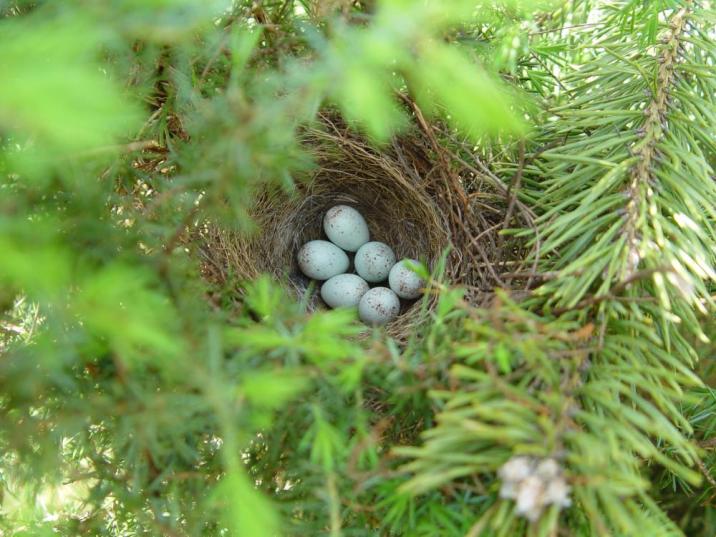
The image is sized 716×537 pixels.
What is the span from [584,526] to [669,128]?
45 centimetres

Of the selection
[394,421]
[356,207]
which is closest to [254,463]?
[394,421]

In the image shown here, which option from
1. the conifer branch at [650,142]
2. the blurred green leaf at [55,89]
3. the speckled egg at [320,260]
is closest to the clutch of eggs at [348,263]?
the speckled egg at [320,260]

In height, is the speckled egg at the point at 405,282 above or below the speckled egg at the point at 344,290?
above

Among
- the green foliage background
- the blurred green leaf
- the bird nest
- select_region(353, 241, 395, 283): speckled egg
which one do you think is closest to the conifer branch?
the green foliage background

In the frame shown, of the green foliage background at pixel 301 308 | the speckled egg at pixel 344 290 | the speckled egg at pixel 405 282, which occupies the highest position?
the green foliage background at pixel 301 308

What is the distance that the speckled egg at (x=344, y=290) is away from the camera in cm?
119

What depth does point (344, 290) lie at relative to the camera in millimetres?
1190

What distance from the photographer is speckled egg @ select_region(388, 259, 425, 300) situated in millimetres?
1138

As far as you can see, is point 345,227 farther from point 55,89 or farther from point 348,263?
point 55,89

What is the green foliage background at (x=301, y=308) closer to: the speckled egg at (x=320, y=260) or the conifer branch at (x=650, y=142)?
the conifer branch at (x=650, y=142)

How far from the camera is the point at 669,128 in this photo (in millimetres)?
723

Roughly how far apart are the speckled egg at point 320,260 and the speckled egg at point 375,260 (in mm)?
41

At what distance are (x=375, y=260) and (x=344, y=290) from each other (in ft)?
0.28

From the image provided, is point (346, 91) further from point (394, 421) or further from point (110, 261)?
point (394, 421)
